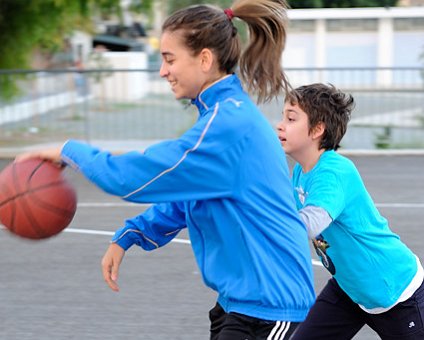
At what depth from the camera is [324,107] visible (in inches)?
167

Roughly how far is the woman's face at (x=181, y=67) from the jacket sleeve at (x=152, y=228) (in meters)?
0.61

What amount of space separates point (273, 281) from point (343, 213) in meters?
0.70

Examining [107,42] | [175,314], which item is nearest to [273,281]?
[175,314]

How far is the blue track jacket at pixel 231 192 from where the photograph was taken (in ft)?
11.4

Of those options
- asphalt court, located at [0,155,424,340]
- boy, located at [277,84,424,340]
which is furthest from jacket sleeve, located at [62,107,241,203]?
asphalt court, located at [0,155,424,340]

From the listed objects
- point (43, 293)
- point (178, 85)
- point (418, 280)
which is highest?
point (178, 85)

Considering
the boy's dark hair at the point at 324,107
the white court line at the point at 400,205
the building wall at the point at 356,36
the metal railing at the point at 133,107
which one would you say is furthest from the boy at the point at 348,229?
the building wall at the point at 356,36

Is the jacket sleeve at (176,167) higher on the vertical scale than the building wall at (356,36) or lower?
higher

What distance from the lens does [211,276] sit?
3693mm

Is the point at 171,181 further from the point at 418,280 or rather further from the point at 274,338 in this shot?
the point at 418,280

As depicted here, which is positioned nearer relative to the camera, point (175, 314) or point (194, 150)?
point (194, 150)

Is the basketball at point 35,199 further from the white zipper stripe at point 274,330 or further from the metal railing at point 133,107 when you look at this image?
the metal railing at point 133,107

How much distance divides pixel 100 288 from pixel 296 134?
148 inches

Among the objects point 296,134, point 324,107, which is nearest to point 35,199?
point 296,134
